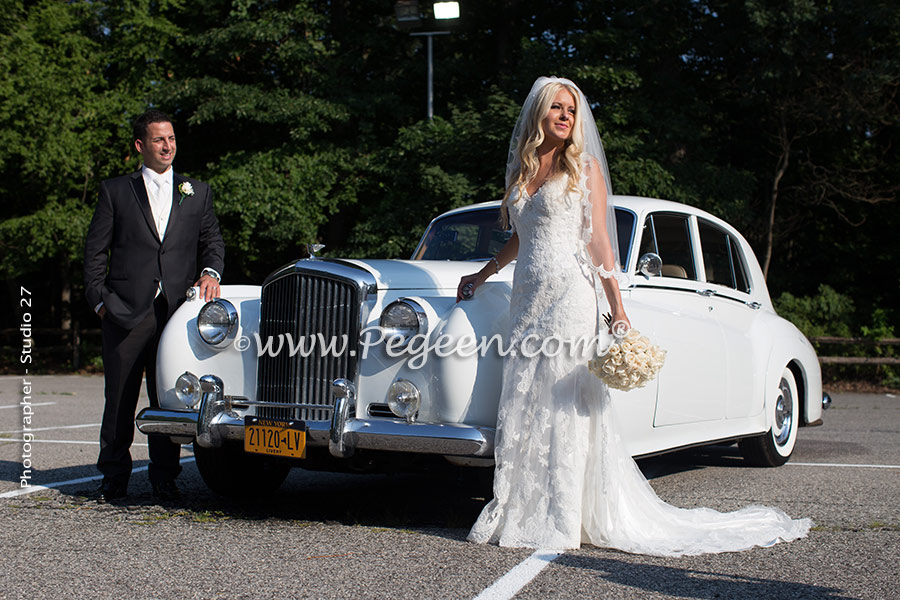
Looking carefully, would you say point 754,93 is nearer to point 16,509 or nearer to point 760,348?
point 760,348

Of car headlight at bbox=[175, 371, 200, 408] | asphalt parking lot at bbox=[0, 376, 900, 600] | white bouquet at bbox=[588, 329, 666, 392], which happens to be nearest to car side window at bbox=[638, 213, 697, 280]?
asphalt parking lot at bbox=[0, 376, 900, 600]

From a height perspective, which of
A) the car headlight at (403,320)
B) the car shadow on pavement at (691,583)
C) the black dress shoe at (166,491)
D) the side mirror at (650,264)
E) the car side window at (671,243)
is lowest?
the black dress shoe at (166,491)

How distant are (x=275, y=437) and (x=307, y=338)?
1.72ft

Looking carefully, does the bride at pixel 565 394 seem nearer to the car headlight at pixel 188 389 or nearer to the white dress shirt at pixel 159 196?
the car headlight at pixel 188 389

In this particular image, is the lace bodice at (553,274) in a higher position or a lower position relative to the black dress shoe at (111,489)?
higher

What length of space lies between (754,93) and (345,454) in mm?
16530

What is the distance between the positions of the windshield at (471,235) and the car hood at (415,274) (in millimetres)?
692

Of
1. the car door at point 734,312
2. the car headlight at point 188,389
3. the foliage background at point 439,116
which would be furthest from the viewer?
the foliage background at point 439,116

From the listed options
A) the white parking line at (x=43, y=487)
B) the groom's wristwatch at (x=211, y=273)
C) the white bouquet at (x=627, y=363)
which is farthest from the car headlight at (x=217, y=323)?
the white bouquet at (x=627, y=363)

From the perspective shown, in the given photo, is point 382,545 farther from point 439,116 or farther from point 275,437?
point 439,116

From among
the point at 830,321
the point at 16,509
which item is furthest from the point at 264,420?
the point at 830,321

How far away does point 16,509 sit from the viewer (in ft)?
16.1

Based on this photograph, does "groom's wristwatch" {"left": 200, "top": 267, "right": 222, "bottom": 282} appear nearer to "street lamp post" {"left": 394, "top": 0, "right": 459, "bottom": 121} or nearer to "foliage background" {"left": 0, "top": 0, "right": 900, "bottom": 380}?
"street lamp post" {"left": 394, "top": 0, "right": 459, "bottom": 121}

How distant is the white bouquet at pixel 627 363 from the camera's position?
4.02m
